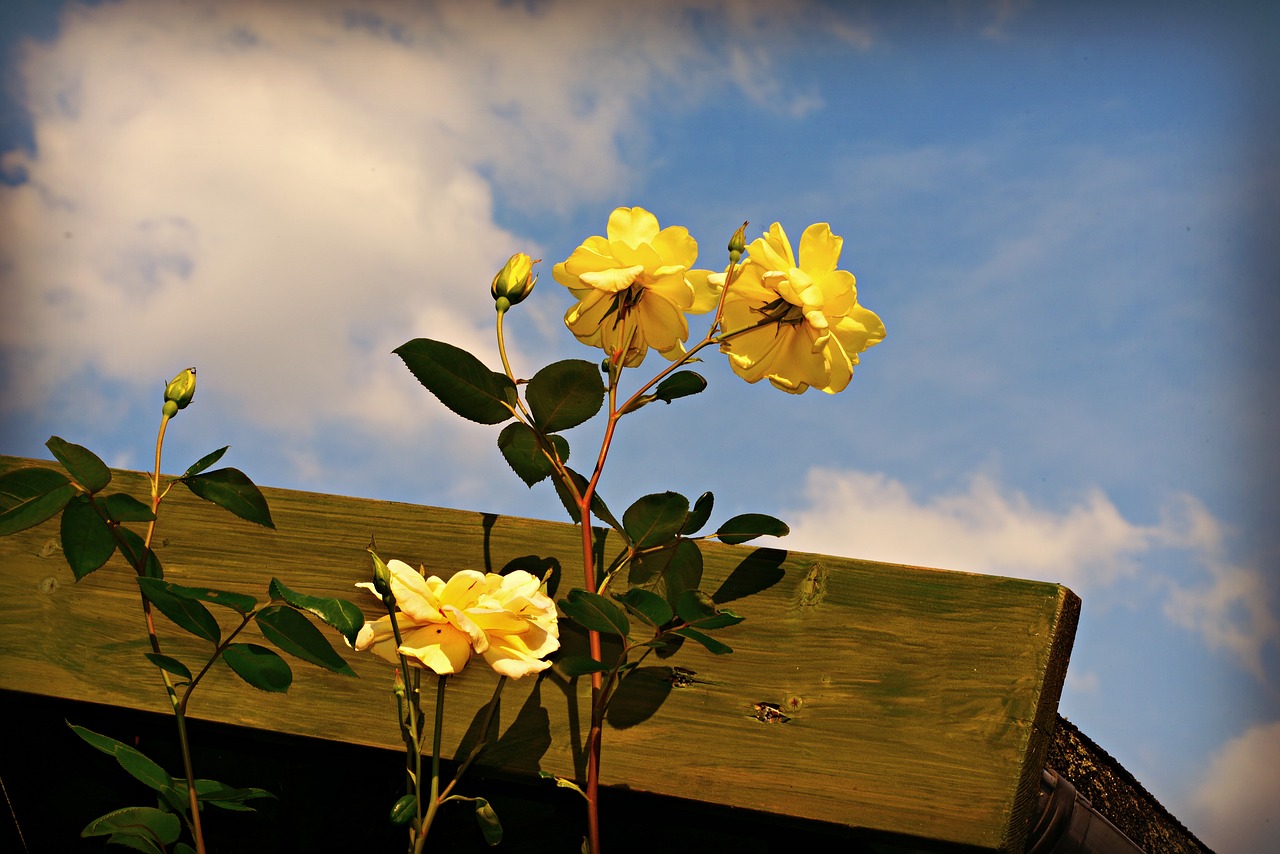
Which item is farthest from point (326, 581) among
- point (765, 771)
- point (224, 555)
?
point (765, 771)

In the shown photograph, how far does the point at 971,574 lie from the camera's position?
2.68 ft

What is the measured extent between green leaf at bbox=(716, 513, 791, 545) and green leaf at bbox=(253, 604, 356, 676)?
0.32 m

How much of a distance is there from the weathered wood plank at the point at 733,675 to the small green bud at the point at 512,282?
220mm

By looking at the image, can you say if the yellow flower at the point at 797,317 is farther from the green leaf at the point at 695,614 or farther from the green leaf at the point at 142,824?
the green leaf at the point at 142,824

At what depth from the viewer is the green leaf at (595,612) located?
705 millimetres

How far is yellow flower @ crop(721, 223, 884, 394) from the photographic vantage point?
0.78 m

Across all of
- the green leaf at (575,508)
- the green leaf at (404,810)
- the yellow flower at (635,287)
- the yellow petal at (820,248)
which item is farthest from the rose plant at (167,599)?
the yellow petal at (820,248)

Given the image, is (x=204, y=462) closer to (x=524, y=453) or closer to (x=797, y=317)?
(x=524, y=453)

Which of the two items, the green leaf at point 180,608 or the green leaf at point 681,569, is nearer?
the green leaf at point 180,608

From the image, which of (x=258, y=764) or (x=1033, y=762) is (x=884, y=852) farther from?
(x=258, y=764)

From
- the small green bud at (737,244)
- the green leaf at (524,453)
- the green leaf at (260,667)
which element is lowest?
the green leaf at (260,667)

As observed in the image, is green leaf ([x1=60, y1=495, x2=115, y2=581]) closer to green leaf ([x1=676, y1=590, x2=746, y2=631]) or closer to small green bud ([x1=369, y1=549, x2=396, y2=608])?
small green bud ([x1=369, y1=549, x2=396, y2=608])

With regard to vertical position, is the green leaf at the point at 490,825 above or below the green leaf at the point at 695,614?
below

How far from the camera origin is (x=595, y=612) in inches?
28.0
